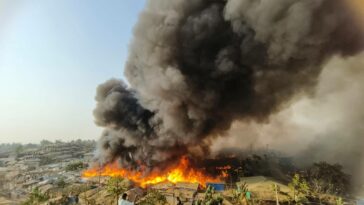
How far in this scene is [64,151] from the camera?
99.6m

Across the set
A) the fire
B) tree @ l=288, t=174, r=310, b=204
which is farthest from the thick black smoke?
tree @ l=288, t=174, r=310, b=204

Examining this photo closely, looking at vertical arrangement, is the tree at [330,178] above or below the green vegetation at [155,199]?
above

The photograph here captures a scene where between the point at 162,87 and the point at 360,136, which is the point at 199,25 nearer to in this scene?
the point at 162,87

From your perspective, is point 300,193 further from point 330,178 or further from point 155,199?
point 155,199

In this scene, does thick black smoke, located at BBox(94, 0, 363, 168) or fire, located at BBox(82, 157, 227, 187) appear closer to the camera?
thick black smoke, located at BBox(94, 0, 363, 168)

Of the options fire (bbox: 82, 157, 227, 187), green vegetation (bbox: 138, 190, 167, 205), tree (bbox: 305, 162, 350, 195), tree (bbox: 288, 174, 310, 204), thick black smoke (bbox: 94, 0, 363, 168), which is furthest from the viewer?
fire (bbox: 82, 157, 227, 187)

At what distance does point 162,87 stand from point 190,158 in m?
10.8

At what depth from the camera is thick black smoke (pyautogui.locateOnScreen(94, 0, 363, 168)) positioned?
30.7 m

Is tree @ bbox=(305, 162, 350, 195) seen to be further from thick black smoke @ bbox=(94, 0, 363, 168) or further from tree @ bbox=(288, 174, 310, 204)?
thick black smoke @ bbox=(94, 0, 363, 168)

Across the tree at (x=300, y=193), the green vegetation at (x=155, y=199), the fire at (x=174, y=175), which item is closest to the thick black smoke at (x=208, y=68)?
the fire at (x=174, y=175)

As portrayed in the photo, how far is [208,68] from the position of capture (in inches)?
1409

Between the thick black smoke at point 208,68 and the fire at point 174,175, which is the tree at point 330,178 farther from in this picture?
the fire at point 174,175

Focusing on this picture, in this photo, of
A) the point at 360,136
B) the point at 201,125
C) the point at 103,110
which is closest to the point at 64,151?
the point at 103,110

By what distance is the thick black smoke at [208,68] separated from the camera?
30.7m
